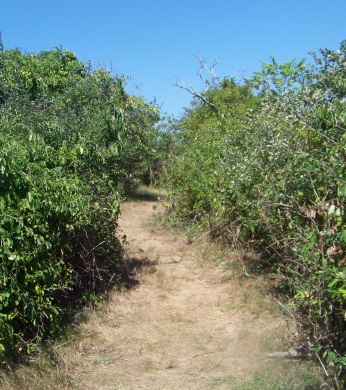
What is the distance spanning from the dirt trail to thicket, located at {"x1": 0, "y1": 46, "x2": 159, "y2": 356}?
18.2 inches

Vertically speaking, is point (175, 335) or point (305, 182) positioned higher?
point (305, 182)

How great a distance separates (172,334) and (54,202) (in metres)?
2.16

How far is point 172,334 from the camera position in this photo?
629 cm

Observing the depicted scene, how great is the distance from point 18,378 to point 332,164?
3.09 m

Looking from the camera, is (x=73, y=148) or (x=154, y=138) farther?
(x=154, y=138)

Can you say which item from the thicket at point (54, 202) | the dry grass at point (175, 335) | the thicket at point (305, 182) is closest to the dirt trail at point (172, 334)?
the dry grass at point (175, 335)

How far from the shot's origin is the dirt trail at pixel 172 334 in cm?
519

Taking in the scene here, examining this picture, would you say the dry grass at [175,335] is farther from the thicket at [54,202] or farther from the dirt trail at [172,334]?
the thicket at [54,202]

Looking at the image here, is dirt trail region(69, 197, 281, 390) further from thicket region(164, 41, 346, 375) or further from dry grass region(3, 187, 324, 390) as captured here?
thicket region(164, 41, 346, 375)

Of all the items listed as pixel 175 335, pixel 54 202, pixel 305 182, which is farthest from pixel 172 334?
pixel 305 182

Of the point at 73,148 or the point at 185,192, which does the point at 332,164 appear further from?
the point at 185,192

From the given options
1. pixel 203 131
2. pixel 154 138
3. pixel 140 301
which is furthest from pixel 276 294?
pixel 154 138

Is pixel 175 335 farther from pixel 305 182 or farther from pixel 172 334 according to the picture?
pixel 305 182

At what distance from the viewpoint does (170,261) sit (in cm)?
934
